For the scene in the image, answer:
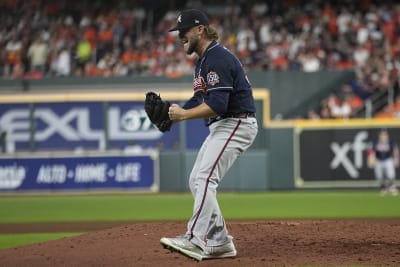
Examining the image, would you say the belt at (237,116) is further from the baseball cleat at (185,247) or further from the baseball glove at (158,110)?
the baseball cleat at (185,247)

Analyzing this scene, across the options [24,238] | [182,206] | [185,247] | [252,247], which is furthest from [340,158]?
[185,247]

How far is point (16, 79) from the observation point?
22.6m

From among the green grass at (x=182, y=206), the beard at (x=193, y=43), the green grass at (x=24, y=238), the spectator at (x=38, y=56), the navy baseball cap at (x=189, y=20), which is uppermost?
the spectator at (x=38, y=56)

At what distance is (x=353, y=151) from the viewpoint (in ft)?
68.9

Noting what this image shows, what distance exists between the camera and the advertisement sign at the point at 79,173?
2116cm

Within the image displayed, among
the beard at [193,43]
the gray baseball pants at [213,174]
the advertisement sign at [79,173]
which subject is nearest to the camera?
the gray baseball pants at [213,174]

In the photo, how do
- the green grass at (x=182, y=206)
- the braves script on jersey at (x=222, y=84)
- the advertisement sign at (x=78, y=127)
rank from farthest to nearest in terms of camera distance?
1. the advertisement sign at (x=78, y=127)
2. the green grass at (x=182, y=206)
3. the braves script on jersey at (x=222, y=84)

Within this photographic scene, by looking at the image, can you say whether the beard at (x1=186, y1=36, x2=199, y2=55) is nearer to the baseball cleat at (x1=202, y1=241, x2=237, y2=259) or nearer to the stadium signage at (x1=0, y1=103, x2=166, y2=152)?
the baseball cleat at (x1=202, y1=241, x2=237, y2=259)

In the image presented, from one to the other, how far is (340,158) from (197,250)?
1437 centimetres

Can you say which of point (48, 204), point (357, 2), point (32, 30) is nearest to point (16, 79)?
point (32, 30)

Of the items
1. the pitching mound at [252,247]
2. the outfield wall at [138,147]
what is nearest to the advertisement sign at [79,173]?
the outfield wall at [138,147]

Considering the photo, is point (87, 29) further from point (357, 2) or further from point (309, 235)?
point (309, 235)

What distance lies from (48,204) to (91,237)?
31.5 ft

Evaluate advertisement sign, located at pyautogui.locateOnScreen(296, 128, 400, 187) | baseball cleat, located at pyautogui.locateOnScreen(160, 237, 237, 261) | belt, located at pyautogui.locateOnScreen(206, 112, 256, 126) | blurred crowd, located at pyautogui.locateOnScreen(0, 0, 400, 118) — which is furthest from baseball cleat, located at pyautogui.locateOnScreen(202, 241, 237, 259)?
blurred crowd, located at pyautogui.locateOnScreen(0, 0, 400, 118)
